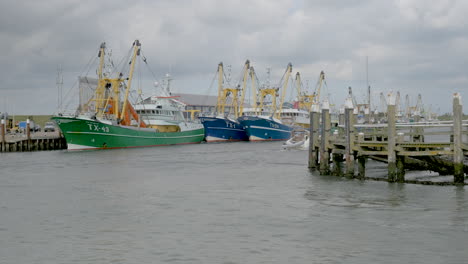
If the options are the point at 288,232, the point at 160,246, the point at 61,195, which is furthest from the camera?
the point at 61,195

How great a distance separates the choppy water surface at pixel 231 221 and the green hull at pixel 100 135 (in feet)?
80.4

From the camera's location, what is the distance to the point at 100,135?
165 feet

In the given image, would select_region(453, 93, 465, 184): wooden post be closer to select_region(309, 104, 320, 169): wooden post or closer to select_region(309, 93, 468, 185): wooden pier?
select_region(309, 93, 468, 185): wooden pier

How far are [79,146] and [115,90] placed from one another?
797 centimetres

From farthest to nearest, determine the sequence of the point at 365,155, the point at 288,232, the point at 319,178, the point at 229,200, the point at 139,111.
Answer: the point at 139,111, the point at 319,178, the point at 365,155, the point at 229,200, the point at 288,232

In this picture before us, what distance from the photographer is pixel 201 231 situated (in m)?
13.1

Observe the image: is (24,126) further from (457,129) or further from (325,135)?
(457,129)

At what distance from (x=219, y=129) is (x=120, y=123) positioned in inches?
776

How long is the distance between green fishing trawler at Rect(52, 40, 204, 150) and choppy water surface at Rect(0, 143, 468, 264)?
24934 mm

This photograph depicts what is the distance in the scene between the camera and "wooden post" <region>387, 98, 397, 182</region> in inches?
753

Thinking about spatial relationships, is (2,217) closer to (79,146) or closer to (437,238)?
(437,238)

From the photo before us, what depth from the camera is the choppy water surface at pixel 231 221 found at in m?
10.9

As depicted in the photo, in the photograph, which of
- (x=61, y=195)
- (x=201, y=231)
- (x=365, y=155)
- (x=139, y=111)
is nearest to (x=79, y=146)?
(x=139, y=111)

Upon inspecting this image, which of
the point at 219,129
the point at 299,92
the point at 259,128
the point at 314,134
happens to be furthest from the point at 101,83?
the point at 299,92
